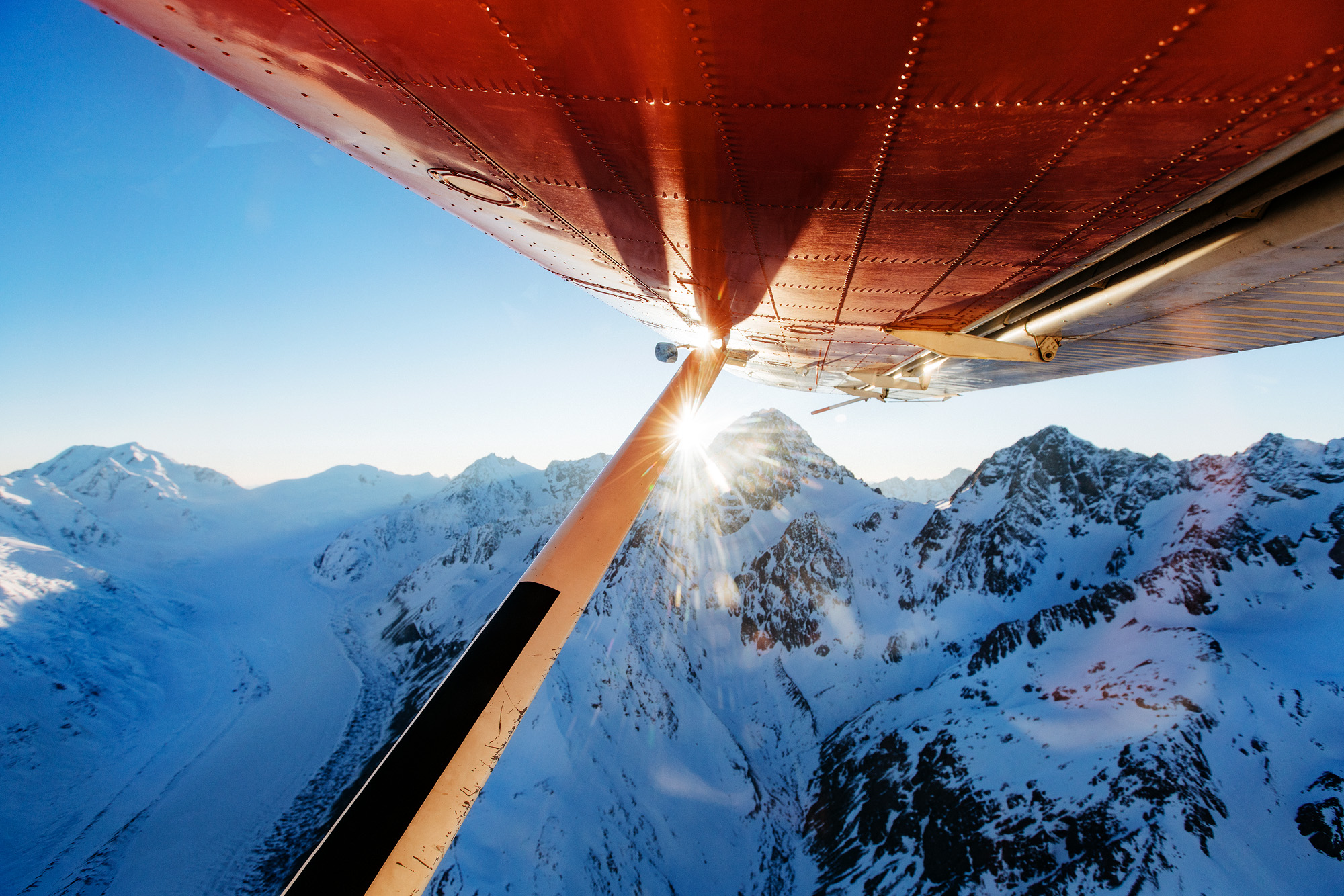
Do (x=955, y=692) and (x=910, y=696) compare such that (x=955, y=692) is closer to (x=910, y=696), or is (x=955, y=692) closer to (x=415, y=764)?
(x=910, y=696)

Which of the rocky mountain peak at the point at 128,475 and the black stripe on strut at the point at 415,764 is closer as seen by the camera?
the black stripe on strut at the point at 415,764

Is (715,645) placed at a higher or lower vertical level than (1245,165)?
lower

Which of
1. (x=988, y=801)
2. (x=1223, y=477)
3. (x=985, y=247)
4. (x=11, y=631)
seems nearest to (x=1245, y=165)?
(x=985, y=247)

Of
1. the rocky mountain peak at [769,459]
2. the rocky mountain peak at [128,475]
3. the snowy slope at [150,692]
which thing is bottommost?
the snowy slope at [150,692]

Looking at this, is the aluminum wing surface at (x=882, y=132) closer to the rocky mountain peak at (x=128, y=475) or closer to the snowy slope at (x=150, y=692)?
the snowy slope at (x=150, y=692)

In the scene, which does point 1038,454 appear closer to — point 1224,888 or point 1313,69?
point 1224,888

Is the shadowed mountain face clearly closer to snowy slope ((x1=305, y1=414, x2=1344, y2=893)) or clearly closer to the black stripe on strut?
snowy slope ((x1=305, y1=414, x2=1344, y2=893))

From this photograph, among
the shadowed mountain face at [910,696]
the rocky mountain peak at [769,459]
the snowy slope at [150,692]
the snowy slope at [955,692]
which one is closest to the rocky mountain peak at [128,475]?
the snowy slope at [150,692]
